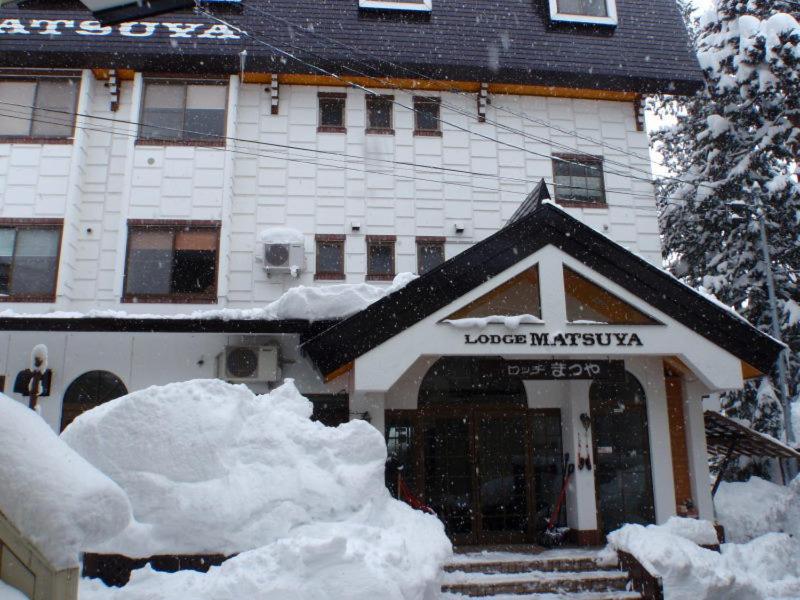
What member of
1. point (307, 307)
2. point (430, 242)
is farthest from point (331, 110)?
point (307, 307)

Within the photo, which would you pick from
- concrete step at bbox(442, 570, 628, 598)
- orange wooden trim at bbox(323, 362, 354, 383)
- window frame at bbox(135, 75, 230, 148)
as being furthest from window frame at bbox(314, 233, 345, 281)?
concrete step at bbox(442, 570, 628, 598)

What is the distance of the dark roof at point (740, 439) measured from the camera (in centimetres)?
1201

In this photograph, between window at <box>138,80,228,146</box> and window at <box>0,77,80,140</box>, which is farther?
window at <box>138,80,228,146</box>

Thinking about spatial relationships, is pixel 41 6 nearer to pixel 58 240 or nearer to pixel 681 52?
pixel 58 240

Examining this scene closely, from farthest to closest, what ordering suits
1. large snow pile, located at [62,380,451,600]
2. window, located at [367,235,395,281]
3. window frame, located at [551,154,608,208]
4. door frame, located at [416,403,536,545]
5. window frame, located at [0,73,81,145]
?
window frame, located at [551,154,608,208] → window, located at [367,235,395,281] → window frame, located at [0,73,81,145] → door frame, located at [416,403,536,545] → large snow pile, located at [62,380,451,600]

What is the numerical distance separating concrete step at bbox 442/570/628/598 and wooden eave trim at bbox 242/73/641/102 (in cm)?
1047

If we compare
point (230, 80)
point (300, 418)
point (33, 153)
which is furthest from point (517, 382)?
point (33, 153)

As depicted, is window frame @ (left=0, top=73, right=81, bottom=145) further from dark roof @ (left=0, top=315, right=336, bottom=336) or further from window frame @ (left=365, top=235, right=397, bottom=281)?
window frame @ (left=365, top=235, right=397, bottom=281)

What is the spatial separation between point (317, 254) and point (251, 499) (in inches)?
306

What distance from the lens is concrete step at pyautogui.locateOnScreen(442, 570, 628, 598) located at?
8.81 m

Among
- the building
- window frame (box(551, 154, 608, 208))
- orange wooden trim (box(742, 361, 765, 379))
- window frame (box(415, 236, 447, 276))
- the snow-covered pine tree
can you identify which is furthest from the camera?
the snow-covered pine tree

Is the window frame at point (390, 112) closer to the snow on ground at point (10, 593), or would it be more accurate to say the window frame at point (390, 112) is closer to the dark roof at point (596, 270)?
the dark roof at point (596, 270)

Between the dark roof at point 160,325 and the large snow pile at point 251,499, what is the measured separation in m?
3.24

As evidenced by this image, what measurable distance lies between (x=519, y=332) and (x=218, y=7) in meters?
10.7
